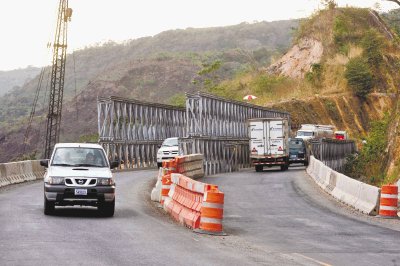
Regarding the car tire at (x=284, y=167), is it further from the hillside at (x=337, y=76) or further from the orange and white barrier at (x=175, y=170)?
the hillside at (x=337, y=76)

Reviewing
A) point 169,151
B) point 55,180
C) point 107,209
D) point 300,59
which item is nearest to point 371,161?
point 169,151

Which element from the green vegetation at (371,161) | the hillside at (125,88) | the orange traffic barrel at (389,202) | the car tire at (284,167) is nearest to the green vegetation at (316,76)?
the green vegetation at (371,161)

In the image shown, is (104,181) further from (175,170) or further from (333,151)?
(333,151)

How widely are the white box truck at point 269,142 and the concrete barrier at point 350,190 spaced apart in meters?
12.0

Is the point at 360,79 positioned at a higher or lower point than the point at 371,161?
higher

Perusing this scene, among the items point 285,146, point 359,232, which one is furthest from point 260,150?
point 359,232

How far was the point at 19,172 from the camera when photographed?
36219 millimetres

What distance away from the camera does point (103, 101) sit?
176 ft

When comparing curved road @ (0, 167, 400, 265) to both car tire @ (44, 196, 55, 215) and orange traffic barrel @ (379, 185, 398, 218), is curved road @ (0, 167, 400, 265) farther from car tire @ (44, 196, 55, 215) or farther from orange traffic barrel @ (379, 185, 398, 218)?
orange traffic barrel @ (379, 185, 398, 218)

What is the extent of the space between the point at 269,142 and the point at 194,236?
3142cm

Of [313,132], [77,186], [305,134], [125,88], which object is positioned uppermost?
[125,88]

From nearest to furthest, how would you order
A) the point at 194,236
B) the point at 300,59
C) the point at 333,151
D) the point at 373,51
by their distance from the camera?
the point at 194,236 < the point at 333,151 < the point at 373,51 < the point at 300,59

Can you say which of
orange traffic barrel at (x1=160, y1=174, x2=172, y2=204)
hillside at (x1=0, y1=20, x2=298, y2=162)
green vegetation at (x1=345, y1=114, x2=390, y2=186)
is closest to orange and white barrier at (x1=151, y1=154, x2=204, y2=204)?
orange traffic barrel at (x1=160, y1=174, x2=172, y2=204)

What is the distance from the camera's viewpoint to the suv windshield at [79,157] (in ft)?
64.4
